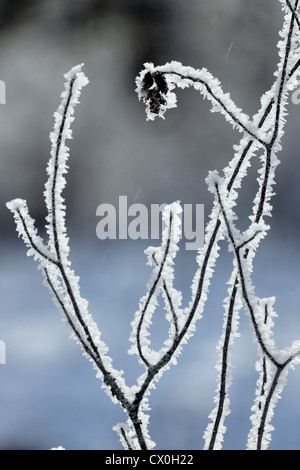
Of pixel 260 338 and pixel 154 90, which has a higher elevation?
pixel 154 90

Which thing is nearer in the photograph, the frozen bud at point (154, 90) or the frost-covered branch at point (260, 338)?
the frost-covered branch at point (260, 338)

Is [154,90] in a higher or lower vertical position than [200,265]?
higher

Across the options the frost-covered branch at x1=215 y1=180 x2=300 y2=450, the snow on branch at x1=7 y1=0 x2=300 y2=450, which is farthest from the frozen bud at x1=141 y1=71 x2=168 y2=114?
the frost-covered branch at x1=215 y1=180 x2=300 y2=450

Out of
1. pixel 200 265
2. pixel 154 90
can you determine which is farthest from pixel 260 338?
pixel 154 90

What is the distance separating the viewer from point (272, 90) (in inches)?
68.0

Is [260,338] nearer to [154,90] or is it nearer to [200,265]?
[200,265]

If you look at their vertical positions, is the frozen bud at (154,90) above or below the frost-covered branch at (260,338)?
above

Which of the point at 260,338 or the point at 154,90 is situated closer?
the point at 260,338

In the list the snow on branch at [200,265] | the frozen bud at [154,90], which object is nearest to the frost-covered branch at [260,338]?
the snow on branch at [200,265]

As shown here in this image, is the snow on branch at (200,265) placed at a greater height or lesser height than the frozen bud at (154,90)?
lesser

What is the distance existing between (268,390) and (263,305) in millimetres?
443

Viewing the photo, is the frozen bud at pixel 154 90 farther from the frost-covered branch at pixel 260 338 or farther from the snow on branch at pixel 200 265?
the frost-covered branch at pixel 260 338
